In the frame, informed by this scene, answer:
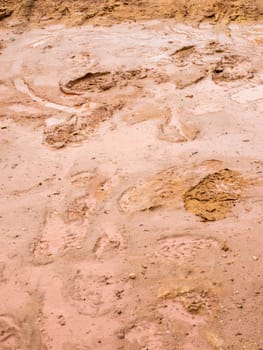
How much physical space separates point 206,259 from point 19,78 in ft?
11.8

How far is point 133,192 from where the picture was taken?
320cm

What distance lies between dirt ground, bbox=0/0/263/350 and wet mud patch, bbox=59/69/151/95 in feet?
0.06

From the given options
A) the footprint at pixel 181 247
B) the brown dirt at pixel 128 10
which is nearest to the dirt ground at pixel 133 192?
the footprint at pixel 181 247

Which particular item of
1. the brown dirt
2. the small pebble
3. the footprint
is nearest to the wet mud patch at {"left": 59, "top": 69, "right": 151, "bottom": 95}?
the brown dirt

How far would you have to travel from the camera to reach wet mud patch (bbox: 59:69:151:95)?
4658 millimetres

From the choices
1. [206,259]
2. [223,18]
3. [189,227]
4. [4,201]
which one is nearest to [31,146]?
[4,201]

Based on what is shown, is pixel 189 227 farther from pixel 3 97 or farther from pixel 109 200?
pixel 3 97

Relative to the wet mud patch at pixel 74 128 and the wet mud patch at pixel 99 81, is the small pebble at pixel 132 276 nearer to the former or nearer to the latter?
the wet mud patch at pixel 74 128

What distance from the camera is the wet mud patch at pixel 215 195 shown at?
2961mm

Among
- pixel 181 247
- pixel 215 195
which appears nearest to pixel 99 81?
pixel 215 195

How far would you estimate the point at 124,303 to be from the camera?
7.80 feet

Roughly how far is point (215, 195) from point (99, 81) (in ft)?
7.84

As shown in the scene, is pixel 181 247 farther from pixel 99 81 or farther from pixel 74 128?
pixel 99 81

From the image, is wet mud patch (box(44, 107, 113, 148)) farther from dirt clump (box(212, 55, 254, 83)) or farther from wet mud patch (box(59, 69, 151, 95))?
dirt clump (box(212, 55, 254, 83))
